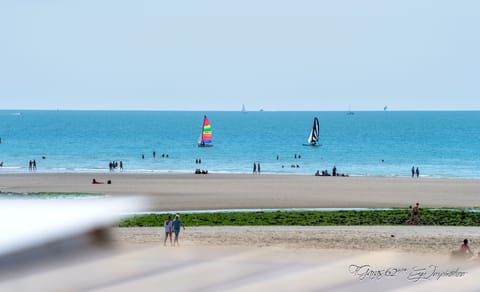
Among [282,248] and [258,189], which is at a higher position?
[282,248]

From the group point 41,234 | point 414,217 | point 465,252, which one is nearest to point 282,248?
point 465,252

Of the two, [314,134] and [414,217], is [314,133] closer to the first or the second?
[314,134]

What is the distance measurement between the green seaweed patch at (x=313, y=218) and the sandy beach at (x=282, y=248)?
1.98 meters

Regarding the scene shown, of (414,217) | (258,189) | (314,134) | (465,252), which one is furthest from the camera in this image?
(314,134)

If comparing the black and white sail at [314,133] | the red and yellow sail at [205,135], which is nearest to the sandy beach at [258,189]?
the red and yellow sail at [205,135]

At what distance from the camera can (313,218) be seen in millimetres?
47000

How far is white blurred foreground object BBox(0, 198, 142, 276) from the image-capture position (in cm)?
2511

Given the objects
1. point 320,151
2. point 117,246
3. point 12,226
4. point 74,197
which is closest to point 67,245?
point 12,226

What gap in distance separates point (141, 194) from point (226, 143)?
11300 centimetres

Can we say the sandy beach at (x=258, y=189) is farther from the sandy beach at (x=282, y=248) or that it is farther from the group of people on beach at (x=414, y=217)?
the group of people on beach at (x=414, y=217)

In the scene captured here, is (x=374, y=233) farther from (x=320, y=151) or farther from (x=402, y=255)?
(x=320, y=151)

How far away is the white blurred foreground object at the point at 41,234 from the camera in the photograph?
2511cm

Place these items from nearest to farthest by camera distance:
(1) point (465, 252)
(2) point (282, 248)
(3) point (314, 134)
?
(1) point (465, 252) → (2) point (282, 248) → (3) point (314, 134)

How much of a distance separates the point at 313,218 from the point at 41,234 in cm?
2310
